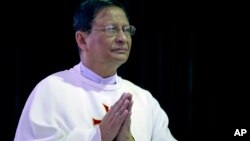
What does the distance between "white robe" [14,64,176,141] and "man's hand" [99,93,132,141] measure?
4 centimetres

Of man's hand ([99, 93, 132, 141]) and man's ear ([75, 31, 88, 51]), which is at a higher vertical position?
man's ear ([75, 31, 88, 51])

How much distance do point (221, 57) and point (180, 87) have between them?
1.47 ft

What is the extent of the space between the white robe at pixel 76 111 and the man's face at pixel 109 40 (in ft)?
0.60

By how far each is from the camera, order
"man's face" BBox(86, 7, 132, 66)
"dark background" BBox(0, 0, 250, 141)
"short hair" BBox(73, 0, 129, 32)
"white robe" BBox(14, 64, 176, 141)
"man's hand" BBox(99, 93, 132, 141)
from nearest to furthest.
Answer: "man's hand" BBox(99, 93, 132, 141) < "white robe" BBox(14, 64, 176, 141) < "man's face" BBox(86, 7, 132, 66) < "short hair" BBox(73, 0, 129, 32) < "dark background" BBox(0, 0, 250, 141)

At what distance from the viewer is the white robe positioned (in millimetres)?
2484

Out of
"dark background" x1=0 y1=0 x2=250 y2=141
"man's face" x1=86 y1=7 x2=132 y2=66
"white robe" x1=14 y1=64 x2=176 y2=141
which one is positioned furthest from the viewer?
"dark background" x1=0 y1=0 x2=250 y2=141

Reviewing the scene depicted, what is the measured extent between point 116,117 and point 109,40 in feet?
1.77

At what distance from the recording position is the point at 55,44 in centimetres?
367

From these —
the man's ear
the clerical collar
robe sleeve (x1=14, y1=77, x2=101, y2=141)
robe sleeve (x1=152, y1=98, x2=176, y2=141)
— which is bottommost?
robe sleeve (x1=152, y1=98, x2=176, y2=141)

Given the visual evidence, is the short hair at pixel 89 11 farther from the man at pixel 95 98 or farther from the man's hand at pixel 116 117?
the man's hand at pixel 116 117

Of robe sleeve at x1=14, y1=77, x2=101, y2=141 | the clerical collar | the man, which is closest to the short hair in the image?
the man

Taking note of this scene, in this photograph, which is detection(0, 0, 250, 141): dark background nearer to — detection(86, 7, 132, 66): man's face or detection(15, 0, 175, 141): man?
detection(15, 0, 175, 141): man

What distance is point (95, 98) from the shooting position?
9.07 ft

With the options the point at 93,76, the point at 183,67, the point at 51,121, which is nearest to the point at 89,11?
the point at 93,76
